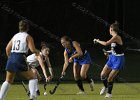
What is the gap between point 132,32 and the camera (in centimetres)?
4438

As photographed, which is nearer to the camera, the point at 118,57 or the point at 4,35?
the point at 118,57

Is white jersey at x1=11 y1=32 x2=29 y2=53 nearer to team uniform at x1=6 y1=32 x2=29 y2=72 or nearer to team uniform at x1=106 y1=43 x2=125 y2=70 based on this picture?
team uniform at x1=6 y1=32 x2=29 y2=72

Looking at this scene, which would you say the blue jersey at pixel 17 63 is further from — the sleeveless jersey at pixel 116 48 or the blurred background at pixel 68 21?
the blurred background at pixel 68 21

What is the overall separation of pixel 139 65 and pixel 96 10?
1309 centimetres

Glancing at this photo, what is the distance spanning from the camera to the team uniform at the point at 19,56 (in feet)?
42.1

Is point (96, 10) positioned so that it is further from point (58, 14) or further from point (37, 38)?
point (37, 38)

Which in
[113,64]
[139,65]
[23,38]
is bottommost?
[139,65]

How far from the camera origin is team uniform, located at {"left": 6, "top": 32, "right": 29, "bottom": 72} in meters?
12.8

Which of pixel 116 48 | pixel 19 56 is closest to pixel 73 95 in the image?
pixel 116 48

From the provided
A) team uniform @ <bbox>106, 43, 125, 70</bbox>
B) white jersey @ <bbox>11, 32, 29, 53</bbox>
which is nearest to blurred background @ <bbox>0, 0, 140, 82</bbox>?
team uniform @ <bbox>106, 43, 125, 70</bbox>

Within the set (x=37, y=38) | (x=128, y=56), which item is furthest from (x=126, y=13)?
(x=128, y=56)

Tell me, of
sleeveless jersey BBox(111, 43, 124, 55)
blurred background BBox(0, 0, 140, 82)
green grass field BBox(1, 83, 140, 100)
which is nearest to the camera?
green grass field BBox(1, 83, 140, 100)

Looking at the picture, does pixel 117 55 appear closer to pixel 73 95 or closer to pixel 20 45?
pixel 73 95

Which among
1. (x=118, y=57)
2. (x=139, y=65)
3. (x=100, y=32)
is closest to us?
(x=118, y=57)
